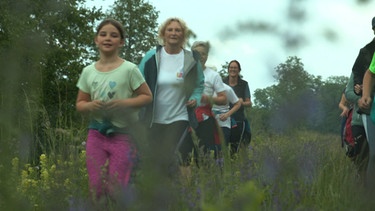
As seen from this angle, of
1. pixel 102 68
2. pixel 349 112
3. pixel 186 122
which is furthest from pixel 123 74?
pixel 349 112

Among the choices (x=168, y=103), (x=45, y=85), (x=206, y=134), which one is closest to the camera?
(x=45, y=85)

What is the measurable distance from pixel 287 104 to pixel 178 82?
0.75 feet

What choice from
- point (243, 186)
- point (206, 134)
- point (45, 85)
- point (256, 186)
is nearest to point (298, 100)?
point (256, 186)

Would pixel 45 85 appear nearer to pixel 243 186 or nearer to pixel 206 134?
pixel 243 186

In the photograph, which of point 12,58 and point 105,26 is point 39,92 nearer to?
point 12,58

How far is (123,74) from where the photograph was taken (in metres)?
5.16

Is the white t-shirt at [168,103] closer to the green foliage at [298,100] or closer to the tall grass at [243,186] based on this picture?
the tall grass at [243,186]

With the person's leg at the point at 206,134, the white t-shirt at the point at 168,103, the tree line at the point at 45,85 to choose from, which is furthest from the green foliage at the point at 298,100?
the person's leg at the point at 206,134

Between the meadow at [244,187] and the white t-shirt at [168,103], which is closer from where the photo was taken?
the meadow at [244,187]

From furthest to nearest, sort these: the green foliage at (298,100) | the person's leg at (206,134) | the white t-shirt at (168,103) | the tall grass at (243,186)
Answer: the person's leg at (206,134) < the white t-shirt at (168,103) < the tall grass at (243,186) < the green foliage at (298,100)

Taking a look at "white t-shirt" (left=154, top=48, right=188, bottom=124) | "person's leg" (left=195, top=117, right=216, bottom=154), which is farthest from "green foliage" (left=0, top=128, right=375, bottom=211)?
"person's leg" (left=195, top=117, right=216, bottom=154)

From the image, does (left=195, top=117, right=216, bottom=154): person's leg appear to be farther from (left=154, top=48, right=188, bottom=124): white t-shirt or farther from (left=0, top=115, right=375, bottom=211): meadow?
(left=0, top=115, right=375, bottom=211): meadow

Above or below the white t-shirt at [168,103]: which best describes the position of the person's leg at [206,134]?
below

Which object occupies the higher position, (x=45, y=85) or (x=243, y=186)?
(x=45, y=85)
